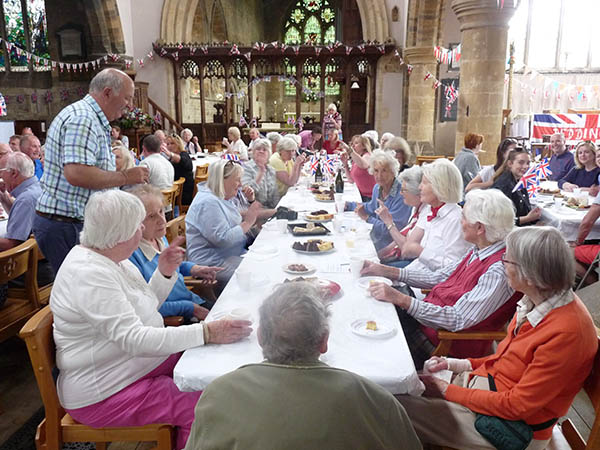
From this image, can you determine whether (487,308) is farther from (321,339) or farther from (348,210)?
(348,210)

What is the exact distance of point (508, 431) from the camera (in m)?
1.59

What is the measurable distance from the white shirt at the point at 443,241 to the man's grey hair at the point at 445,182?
2.4 inches

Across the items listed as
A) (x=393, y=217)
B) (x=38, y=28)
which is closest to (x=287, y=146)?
(x=393, y=217)

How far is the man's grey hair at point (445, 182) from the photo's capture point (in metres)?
2.93

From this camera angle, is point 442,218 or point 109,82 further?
point 442,218

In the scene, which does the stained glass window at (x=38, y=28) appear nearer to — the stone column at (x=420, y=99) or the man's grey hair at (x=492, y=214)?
the stone column at (x=420, y=99)

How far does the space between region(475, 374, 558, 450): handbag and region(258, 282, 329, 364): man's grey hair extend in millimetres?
824

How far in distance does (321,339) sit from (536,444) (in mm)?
1008

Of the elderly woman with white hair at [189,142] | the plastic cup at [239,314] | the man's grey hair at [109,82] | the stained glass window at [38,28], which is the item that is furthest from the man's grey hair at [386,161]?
the stained glass window at [38,28]

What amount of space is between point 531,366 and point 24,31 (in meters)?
16.7

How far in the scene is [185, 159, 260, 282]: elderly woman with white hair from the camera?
10.5ft

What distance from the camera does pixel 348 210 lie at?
4305mm

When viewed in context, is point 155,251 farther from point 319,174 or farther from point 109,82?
point 319,174

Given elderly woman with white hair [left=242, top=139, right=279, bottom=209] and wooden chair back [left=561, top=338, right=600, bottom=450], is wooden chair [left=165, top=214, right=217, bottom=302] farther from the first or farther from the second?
wooden chair back [left=561, top=338, right=600, bottom=450]
